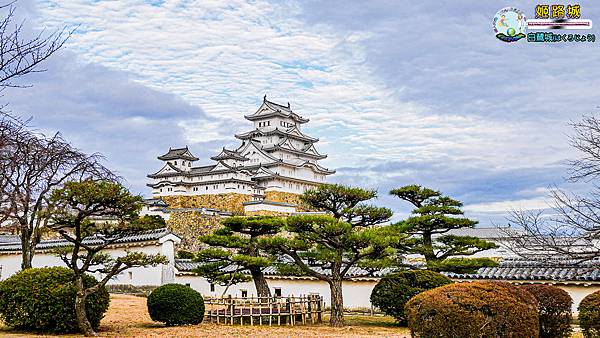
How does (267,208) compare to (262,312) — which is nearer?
(262,312)

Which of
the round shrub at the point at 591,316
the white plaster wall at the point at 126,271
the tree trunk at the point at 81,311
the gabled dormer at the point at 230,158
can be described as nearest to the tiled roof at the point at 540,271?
the round shrub at the point at 591,316

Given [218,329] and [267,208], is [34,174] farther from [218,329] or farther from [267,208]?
[267,208]

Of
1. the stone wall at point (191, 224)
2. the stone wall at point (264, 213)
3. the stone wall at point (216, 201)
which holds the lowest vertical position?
the stone wall at point (191, 224)

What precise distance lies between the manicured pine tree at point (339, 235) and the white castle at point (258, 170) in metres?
30.4

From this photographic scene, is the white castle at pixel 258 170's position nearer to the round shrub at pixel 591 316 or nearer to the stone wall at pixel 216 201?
the stone wall at pixel 216 201

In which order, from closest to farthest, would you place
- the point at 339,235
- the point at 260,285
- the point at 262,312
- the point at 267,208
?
1. the point at 339,235
2. the point at 262,312
3. the point at 260,285
4. the point at 267,208

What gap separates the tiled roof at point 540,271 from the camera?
17.4m

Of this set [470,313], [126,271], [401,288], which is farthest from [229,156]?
[470,313]

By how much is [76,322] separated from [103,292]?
937 millimetres

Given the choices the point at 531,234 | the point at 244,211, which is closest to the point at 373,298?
the point at 531,234

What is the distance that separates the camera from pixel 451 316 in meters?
8.87

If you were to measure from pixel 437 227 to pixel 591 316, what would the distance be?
8.86m

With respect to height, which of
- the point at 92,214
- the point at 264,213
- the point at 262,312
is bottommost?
the point at 262,312

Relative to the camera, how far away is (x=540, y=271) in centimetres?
1853
